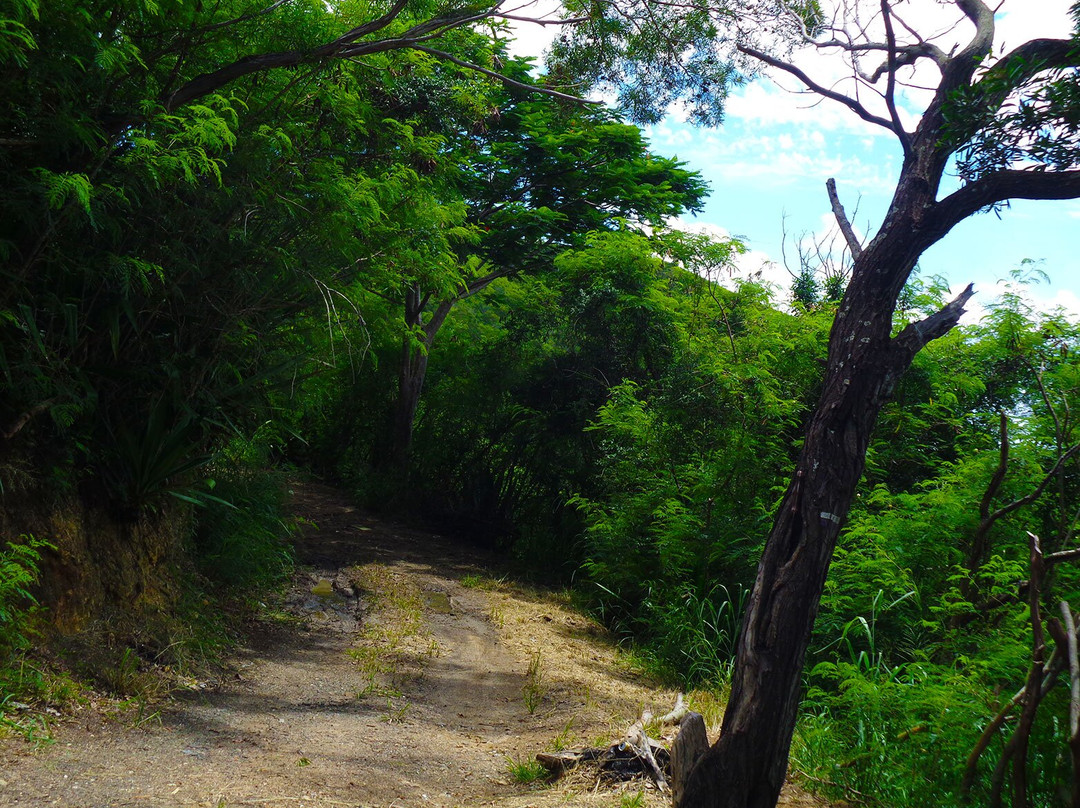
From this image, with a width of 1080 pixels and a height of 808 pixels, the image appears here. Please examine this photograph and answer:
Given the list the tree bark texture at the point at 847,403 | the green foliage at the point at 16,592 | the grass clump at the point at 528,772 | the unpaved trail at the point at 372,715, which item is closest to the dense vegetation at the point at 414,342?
the green foliage at the point at 16,592

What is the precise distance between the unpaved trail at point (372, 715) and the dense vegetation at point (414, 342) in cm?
57

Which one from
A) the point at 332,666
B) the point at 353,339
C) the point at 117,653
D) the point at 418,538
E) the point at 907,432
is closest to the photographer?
the point at 117,653

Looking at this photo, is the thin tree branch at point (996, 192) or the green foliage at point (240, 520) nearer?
the thin tree branch at point (996, 192)

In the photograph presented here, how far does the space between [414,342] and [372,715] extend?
16.1 ft

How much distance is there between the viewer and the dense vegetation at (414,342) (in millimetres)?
4289

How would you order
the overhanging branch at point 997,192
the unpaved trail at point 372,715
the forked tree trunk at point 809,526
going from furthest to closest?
the overhanging branch at point 997,192 < the unpaved trail at point 372,715 < the forked tree trunk at point 809,526

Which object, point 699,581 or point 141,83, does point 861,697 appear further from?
point 141,83

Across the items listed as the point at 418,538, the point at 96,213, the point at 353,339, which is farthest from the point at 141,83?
the point at 418,538

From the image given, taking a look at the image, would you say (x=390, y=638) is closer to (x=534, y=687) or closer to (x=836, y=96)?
(x=534, y=687)

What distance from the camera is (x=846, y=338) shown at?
402 centimetres

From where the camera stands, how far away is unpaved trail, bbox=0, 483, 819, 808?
146 inches

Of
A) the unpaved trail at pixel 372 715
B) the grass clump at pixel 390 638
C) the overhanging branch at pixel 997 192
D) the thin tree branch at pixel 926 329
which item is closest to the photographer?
the unpaved trail at pixel 372 715

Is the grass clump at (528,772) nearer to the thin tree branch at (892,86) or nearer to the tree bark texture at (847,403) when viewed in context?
the tree bark texture at (847,403)

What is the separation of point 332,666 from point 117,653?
1611 mm
